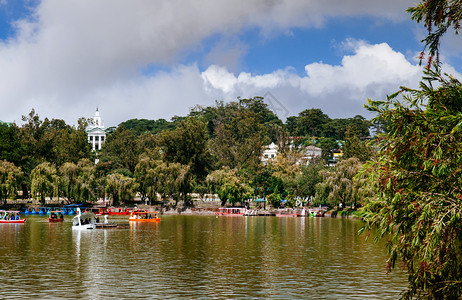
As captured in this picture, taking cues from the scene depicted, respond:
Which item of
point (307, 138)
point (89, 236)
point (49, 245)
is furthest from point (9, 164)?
point (307, 138)

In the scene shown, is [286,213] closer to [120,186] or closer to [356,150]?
[356,150]

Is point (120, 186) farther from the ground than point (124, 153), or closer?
closer

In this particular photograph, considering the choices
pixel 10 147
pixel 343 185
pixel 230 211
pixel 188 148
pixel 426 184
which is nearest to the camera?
pixel 426 184

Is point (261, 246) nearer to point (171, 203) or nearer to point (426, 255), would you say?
point (426, 255)

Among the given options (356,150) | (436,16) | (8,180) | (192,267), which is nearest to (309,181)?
(356,150)

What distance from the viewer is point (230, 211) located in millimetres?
93750

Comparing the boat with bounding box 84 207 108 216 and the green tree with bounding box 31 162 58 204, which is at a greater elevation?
the green tree with bounding box 31 162 58 204

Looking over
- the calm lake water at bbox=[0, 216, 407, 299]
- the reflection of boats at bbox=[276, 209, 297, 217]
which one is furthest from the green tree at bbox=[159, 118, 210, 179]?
the calm lake water at bbox=[0, 216, 407, 299]

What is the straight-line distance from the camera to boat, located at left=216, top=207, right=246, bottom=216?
304 ft

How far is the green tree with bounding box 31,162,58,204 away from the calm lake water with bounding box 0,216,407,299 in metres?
36.3

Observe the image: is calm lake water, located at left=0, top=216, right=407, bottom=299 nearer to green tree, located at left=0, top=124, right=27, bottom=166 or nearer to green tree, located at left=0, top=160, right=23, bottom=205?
green tree, located at left=0, top=160, right=23, bottom=205

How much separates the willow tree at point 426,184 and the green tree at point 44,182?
7705 centimetres

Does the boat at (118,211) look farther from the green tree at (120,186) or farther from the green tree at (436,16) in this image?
the green tree at (436,16)

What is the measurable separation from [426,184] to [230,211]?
77818 mm
